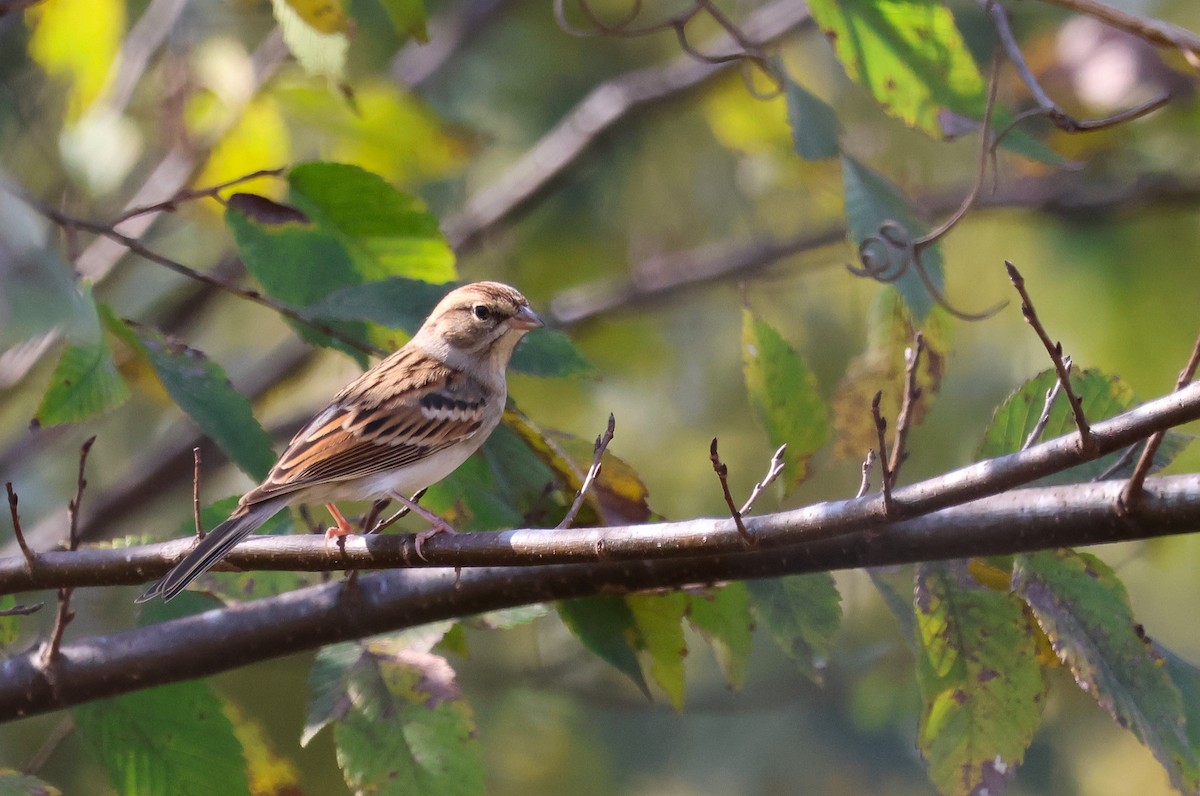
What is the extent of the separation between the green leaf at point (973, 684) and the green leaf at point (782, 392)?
1.34 feet

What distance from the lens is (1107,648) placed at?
2635 mm

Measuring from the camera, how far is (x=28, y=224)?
6.27 feet

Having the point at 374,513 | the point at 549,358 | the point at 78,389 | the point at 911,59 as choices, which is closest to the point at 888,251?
the point at 911,59

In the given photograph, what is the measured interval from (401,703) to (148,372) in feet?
9.55

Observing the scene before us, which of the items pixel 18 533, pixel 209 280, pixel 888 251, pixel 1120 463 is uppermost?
pixel 209 280

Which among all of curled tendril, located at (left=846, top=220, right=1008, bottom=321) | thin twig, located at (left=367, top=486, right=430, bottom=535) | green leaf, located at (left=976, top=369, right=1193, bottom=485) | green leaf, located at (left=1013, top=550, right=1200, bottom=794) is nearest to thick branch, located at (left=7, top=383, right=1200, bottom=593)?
thin twig, located at (left=367, top=486, right=430, bottom=535)

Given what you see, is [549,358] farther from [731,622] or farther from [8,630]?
[8,630]

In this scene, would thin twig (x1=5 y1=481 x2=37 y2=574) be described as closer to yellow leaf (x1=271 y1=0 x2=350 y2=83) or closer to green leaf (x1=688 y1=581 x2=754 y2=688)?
yellow leaf (x1=271 y1=0 x2=350 y2=83)

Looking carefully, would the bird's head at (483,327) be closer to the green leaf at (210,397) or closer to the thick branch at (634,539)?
the green leaf at (210,397)

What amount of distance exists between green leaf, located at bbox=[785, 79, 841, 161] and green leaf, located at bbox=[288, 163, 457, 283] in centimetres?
91

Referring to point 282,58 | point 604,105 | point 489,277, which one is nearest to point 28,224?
point 282,58

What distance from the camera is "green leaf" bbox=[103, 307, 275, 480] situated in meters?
2.84

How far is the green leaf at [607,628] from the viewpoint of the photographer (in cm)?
309

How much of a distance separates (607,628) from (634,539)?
85 cm
